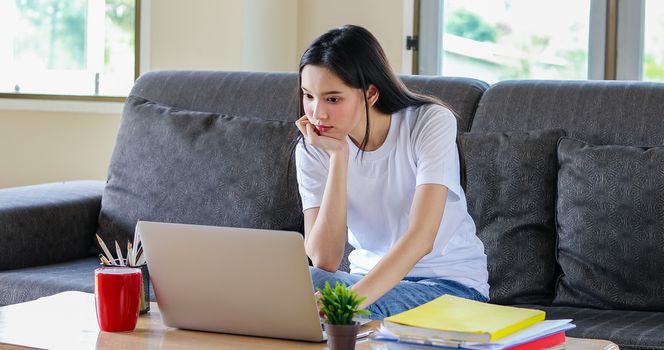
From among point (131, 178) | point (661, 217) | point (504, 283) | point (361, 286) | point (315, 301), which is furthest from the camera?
point (131, 178)

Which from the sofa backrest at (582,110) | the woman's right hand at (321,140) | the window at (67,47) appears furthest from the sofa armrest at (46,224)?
the window at (67,47)

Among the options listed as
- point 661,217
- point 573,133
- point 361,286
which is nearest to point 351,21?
point 573,133

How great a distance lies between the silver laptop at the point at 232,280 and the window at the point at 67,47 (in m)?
2.78

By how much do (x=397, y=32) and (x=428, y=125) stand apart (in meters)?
2.28

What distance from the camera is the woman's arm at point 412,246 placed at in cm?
170

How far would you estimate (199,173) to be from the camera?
2664 mm

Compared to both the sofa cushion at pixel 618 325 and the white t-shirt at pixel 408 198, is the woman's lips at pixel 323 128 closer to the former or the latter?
the white t-shirt at pixel 408 198

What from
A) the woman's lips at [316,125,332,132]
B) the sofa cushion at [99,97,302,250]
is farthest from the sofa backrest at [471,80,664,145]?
the woman's lips at [316,125,332,132]

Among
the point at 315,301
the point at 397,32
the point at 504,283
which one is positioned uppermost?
the point at 397,32

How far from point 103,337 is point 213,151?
3.92 feet

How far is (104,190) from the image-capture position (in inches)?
113

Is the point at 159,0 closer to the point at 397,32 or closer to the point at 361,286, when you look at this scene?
the point at 397,32

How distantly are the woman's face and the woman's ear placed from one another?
27 mm

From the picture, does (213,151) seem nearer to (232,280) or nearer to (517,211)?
(517,211)
